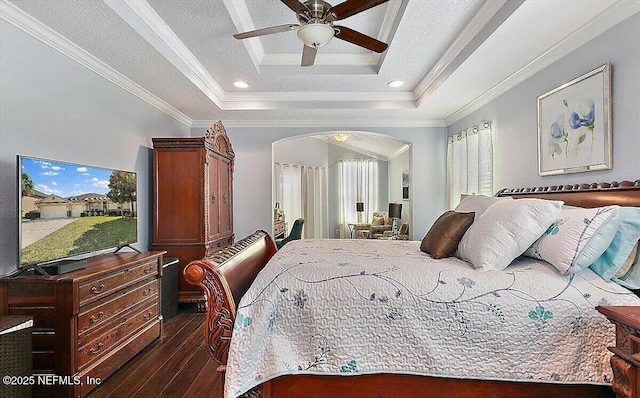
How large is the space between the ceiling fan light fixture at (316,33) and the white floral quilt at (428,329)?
1508 mm

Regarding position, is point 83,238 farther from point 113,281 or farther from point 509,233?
point 509,233

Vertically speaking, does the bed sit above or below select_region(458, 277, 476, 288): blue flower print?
below

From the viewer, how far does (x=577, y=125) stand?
7.81 feet

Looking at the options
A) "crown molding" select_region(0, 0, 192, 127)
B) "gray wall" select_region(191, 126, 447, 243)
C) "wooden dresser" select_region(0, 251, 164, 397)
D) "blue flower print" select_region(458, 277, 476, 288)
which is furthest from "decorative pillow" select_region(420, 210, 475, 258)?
"crown molding" select_region(0, 0, 192, 127)

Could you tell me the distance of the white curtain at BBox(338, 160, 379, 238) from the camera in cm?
951

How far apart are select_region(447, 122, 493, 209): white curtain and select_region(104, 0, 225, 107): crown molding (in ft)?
10.1

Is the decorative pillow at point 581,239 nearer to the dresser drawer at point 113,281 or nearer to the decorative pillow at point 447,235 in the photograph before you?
the decorative pillow at point 447,235

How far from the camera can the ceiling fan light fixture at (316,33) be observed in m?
2.05

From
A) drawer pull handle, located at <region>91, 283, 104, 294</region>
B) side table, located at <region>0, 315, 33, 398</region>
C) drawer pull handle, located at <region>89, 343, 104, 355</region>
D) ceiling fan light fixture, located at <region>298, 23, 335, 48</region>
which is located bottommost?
drawer pull handle, located at <region>89, 343, 104, 355</region>

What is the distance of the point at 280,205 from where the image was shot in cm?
780

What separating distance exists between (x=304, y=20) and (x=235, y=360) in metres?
1.96

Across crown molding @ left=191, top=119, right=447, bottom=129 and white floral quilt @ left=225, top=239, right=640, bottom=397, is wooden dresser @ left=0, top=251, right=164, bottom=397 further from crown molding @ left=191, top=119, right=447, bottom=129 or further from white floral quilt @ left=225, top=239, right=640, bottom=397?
crown molding @ left=191, top=119, right=447, bottom=129

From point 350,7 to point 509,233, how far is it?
1.59 m

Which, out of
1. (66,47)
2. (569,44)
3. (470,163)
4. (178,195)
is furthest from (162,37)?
(470,163)
